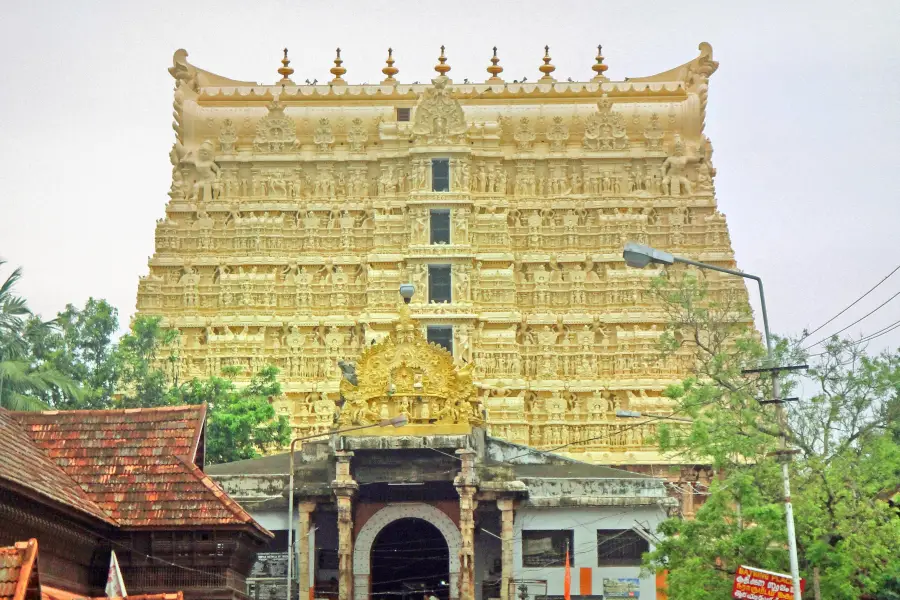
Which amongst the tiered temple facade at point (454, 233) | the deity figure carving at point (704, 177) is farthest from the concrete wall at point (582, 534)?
the deity figure carving at point (704, 177)

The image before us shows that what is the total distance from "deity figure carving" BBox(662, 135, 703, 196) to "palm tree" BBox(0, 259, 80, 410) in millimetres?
28995

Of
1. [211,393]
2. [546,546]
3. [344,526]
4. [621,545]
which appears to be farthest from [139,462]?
[211,393]

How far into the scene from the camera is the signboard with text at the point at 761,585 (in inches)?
1352

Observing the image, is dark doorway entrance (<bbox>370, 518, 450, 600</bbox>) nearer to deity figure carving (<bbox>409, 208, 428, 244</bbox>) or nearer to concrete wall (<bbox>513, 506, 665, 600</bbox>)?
concrete wall (<bbox>513, 506, 665, 600</bbox>)

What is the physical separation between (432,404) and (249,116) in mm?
32257

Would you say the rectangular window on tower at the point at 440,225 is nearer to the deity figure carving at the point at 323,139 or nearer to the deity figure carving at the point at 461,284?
the deity figure carving at the point at 461,284

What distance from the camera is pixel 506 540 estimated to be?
45469mm

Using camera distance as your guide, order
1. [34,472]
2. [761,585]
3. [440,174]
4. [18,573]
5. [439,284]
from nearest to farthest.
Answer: [18,573] → [34,472] → [761,585] → [439,284] → [440,174]

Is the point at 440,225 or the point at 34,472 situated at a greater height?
the point at 440,225

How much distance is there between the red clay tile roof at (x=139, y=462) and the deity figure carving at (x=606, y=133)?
45797 mm

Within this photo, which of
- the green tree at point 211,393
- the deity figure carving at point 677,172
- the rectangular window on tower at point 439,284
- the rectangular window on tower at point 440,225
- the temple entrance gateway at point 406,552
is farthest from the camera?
the deity figure carving at point 677,172

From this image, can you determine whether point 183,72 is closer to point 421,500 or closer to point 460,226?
point 460,226

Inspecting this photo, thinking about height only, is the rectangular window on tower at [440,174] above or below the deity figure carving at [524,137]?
below

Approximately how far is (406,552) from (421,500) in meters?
2.47
